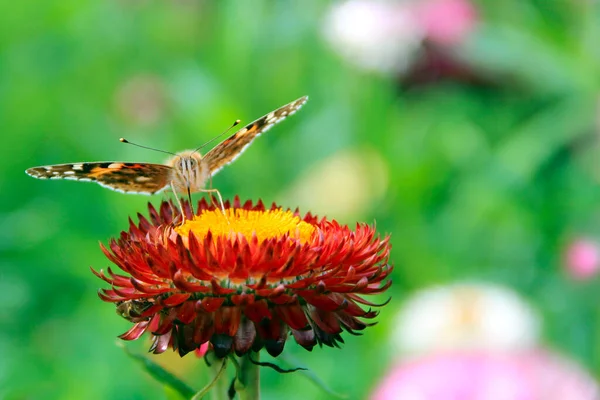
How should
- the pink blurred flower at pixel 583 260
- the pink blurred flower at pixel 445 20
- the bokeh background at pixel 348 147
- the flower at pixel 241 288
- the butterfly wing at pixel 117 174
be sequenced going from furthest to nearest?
the pink blurred flower at pixel 445 20, the bokeh background at pixel 348 147, the pink blurred flower at pixel 583 260, the butterfly wing at pixel 117 174, the flower at pixel 241 288

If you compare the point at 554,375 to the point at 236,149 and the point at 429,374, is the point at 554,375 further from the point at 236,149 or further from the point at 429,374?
the point at 236,149

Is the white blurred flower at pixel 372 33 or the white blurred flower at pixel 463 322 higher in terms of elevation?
the white blurred flower at pixel 372 33

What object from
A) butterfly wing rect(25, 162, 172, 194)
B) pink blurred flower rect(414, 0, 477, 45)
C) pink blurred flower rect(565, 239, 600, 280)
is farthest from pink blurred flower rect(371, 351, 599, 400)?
pink blurred flower rect(414, 0, 477, 45)

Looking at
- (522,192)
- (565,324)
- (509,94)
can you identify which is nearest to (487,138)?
(509,94)

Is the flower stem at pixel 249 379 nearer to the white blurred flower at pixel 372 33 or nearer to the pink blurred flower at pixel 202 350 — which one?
the pink blurred flower at pixel 202 350

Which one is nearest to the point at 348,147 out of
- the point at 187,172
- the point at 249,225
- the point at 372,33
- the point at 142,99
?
the point at 372,33

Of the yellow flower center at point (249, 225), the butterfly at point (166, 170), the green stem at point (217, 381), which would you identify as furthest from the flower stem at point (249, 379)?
the butterfly at point (166, 170)

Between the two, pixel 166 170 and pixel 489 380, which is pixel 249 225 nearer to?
pixel 166 170
